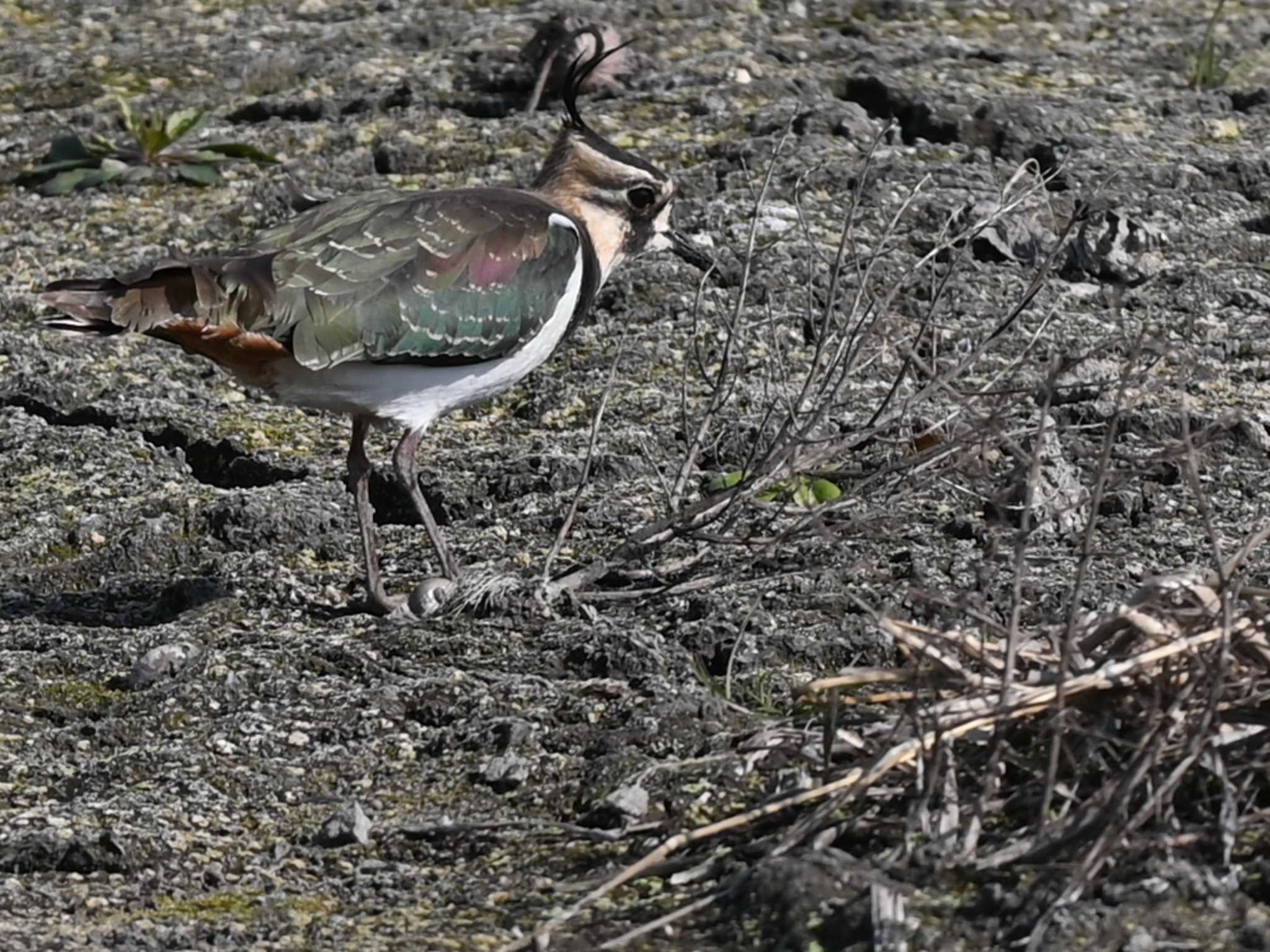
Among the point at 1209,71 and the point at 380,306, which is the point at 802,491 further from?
the point at 1209,71

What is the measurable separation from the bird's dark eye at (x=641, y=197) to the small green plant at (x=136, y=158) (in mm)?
2098

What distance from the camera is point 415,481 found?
5.65 m

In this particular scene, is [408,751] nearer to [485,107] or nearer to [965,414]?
[965,414]

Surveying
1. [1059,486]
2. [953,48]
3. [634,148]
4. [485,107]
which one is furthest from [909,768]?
[953,48]

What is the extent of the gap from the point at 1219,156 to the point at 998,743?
Result: 4.75 metres

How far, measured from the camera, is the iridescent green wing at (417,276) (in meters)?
5.38

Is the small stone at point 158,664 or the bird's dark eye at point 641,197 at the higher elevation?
the bird's dark eye at point 641,197

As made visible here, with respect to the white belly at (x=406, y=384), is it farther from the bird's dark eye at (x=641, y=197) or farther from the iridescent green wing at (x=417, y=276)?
the bird's dark eye at (x=641, y=197)

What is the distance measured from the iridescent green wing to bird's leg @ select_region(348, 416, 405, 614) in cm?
27

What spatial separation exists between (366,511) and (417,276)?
68 cm

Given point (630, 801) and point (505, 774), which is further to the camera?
point (505, 774)

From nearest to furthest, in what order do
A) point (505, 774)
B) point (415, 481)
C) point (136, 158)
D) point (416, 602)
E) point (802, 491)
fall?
1. point (505, 774)
2. point (416, 602)
3. point (802, 491)
4. point (415, 481)
5. point (136, 158)

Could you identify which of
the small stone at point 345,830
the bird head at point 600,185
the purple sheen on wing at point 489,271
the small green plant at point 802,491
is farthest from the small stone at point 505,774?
the bird head at point 600,185

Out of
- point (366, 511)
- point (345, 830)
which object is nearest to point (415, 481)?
point (366, 511)
